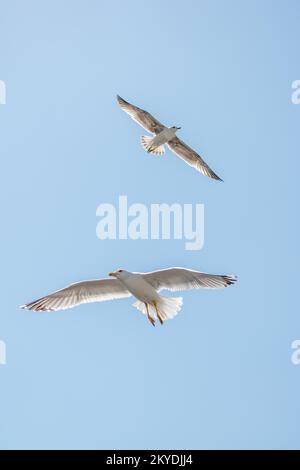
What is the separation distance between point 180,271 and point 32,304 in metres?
1.50

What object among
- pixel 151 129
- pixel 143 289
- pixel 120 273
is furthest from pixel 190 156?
pixel 143 289

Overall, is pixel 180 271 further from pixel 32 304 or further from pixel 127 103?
pixel 127 103

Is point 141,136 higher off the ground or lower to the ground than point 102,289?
higher

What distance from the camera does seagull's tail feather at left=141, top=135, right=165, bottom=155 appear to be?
9.95 m

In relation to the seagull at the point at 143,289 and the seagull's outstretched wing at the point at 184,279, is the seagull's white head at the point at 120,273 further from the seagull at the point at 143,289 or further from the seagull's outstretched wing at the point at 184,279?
the seagull's outstretched wing at the point at 184,279

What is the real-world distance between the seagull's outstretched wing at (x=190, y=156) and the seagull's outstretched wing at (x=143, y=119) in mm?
396

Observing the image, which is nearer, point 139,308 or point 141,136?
point 139,308

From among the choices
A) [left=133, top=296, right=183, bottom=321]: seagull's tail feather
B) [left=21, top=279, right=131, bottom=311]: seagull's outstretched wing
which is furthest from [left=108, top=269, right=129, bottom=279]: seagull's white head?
[left=133, top=296, right=183, bottom=321]: seagull's tail feather

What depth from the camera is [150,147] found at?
392 inches

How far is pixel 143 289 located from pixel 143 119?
337 cm
